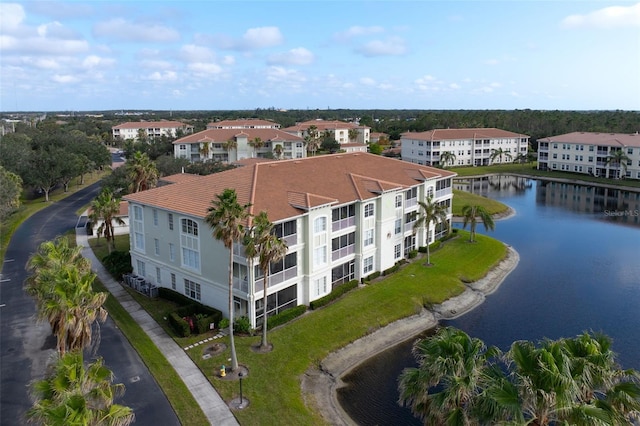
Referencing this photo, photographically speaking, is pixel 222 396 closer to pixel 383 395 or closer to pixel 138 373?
pixel 138 373

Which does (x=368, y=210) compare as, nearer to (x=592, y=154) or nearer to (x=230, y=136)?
(x=230, y=136)

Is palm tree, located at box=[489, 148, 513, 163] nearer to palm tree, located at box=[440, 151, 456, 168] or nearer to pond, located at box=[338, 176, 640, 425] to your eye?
palm tree, located at box=[440, 151, 456, 168]

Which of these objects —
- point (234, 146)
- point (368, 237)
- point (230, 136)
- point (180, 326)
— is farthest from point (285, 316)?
point (230, 136)

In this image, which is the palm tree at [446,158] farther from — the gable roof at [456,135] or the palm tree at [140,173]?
the palm tree at [140,173]

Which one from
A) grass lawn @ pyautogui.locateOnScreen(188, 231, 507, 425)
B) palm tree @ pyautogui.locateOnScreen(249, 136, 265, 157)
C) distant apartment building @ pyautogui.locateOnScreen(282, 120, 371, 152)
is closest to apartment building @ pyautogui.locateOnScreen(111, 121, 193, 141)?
distant apartment building @ pyautogui.locateOnScreen(282, 120, 371, 152)

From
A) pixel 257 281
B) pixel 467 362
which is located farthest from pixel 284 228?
pixel 467 362

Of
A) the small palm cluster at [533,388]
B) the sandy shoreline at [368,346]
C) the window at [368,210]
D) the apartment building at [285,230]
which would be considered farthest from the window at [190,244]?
the small palm cluster at [533,388]

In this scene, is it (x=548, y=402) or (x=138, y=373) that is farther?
(x=138, y=373)
